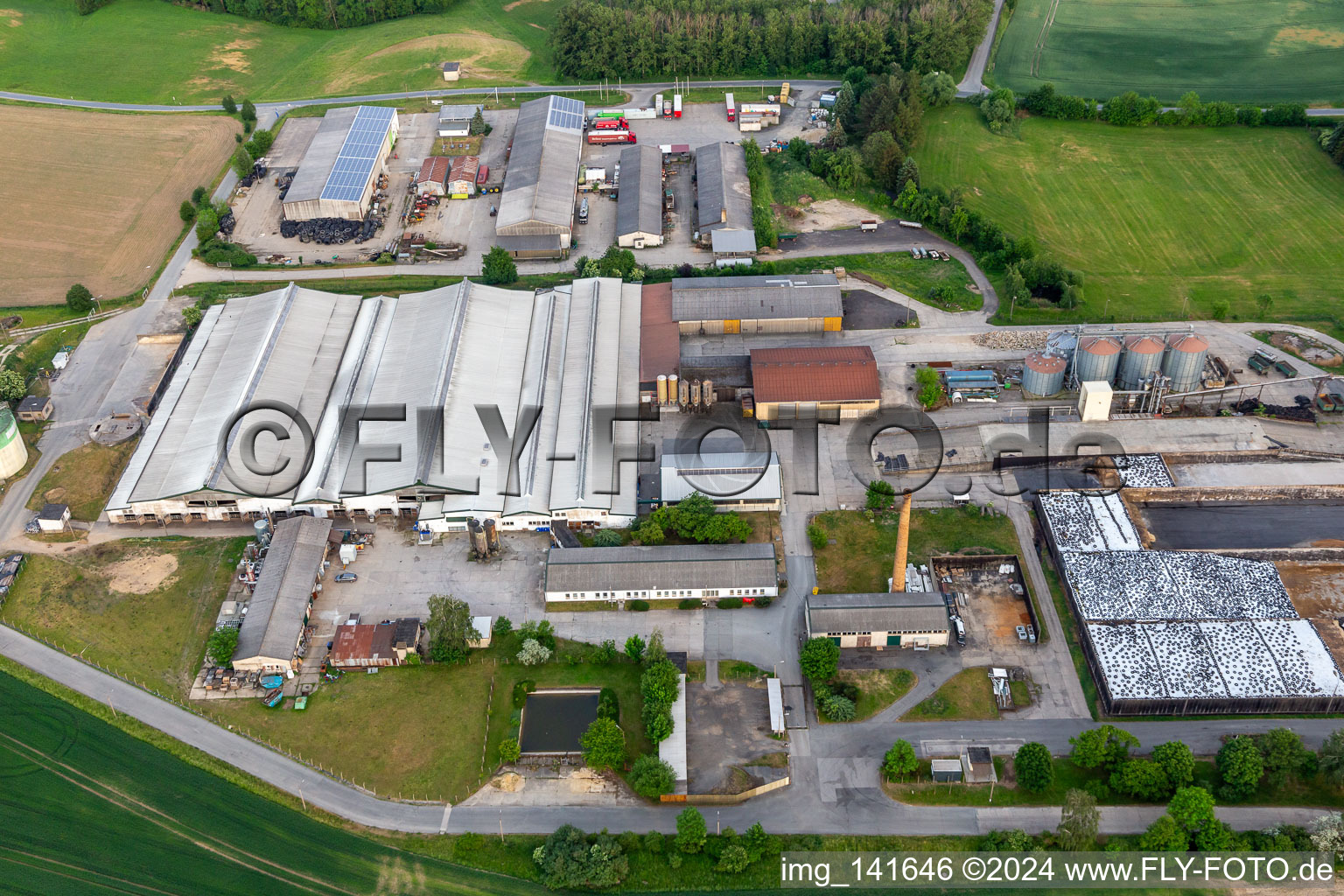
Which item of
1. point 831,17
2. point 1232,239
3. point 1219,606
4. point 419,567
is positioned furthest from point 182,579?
point 831,17

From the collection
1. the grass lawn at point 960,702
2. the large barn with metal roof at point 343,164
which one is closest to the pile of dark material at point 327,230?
the large barn with metal roof at point 343,164

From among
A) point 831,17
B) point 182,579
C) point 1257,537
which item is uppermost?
point 831,17

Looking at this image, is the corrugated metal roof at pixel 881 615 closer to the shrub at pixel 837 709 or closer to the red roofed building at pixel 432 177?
the shrub at pixel 837 709

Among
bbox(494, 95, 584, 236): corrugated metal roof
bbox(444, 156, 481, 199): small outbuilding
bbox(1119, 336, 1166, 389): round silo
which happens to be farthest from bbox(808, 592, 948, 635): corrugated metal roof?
bbox(444, 156, 481, 199): small outbuilding

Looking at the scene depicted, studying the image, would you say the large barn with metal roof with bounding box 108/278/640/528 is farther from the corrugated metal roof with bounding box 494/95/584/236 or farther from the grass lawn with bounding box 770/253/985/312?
the grass lawn with bounding box 770/253/985/312

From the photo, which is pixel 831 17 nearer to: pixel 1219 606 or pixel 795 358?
pixel 795 358
